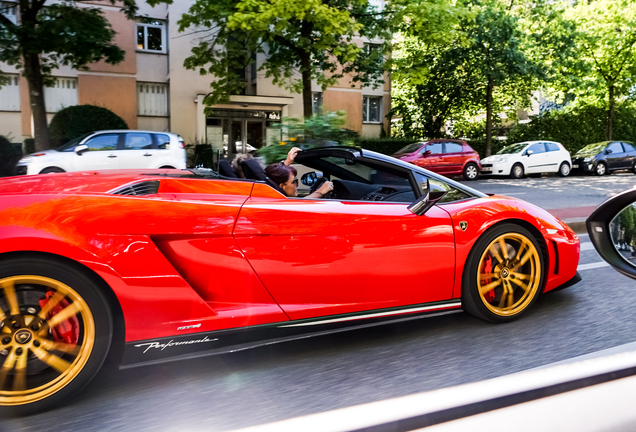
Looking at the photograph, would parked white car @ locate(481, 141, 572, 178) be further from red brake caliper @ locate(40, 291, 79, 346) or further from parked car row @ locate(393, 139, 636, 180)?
red brake caliper @ locate(40, 291, 79, 346)

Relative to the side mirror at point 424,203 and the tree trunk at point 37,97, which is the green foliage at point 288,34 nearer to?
the tree trunk at point 37,97

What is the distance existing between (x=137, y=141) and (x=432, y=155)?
33.2ft

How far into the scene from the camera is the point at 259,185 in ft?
9.71

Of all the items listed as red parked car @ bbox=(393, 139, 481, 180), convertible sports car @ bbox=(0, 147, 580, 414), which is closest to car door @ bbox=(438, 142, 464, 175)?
red parked car @ bbox=(393, 139, 481, 180)

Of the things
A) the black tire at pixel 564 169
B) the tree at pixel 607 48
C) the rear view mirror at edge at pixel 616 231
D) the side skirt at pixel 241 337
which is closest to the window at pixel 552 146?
the black tire at pixel 564 169

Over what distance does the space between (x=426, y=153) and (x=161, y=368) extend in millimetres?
16654

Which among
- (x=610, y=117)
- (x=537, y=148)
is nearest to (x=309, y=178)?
(x=537, y=148)

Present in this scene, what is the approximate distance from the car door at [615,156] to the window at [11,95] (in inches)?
940

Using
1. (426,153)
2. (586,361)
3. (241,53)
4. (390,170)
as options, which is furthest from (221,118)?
(586,361)

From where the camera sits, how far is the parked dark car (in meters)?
22.2

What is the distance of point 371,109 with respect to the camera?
27344 millimetres

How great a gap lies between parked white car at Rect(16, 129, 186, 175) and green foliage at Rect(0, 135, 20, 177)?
4062 mm

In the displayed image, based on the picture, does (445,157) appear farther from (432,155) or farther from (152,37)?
(152,37)

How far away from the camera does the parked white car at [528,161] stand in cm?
2000
